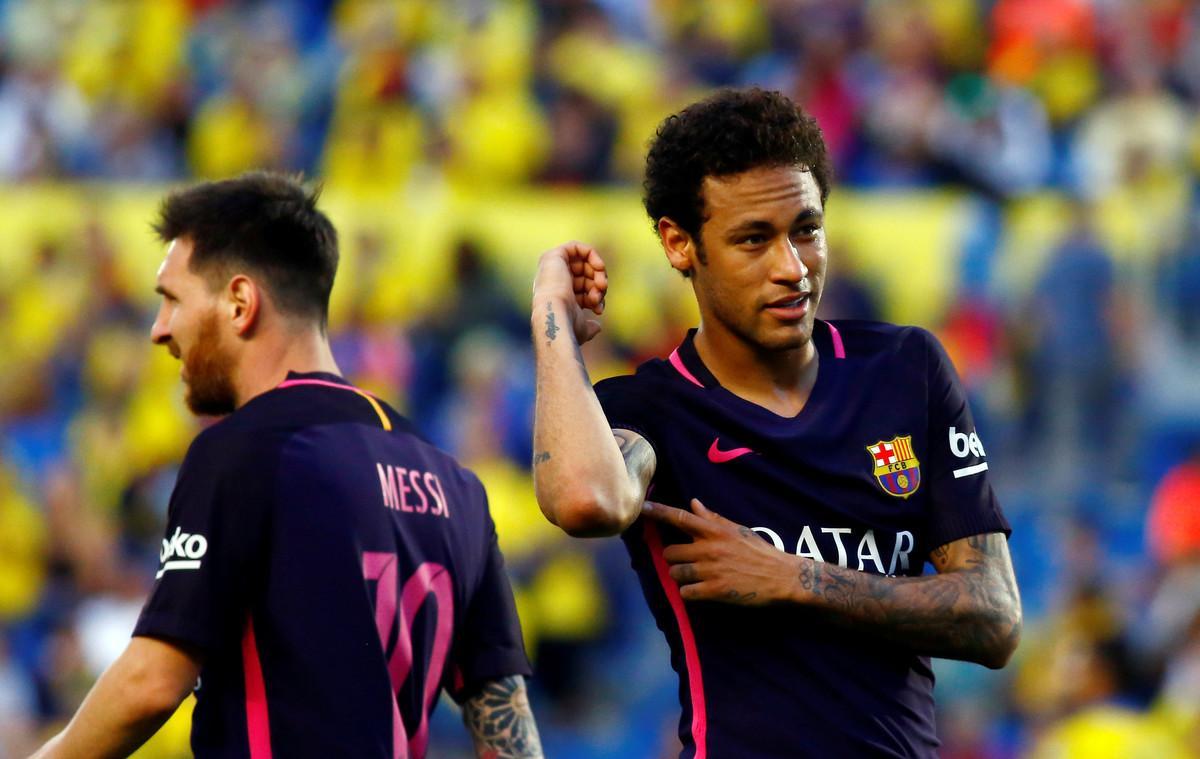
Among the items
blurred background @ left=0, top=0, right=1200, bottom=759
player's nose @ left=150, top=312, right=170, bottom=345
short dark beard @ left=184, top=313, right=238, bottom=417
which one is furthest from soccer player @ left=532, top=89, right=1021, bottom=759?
blurred background @ left=0, top=0, right=1200, bottom=759

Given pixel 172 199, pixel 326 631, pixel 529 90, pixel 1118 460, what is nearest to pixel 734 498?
pixel 326 631

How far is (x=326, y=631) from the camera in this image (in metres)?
3.47

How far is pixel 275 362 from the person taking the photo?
3.82 metres

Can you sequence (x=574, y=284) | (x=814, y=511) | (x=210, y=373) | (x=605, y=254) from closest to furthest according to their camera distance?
(x=814, y=511), (x=574, y=284), (x=210, y=373), (x=605, y=254)

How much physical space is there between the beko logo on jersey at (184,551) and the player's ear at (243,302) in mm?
593

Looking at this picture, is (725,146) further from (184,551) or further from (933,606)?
(184,551)

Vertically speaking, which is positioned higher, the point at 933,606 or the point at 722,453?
the point at 722,453

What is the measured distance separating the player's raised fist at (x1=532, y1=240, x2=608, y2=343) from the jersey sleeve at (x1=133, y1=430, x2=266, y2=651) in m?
0.75

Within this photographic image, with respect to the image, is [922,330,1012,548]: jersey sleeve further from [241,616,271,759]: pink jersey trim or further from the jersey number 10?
[241,616,271,759]: pink jersey trim

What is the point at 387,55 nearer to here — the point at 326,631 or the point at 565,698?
the point at 565,698

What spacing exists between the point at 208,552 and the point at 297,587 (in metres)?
0.20

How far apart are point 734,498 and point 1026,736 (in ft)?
19.9

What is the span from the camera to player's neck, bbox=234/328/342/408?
3805mm

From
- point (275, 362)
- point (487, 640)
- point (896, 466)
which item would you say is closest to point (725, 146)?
point (896, 466)
